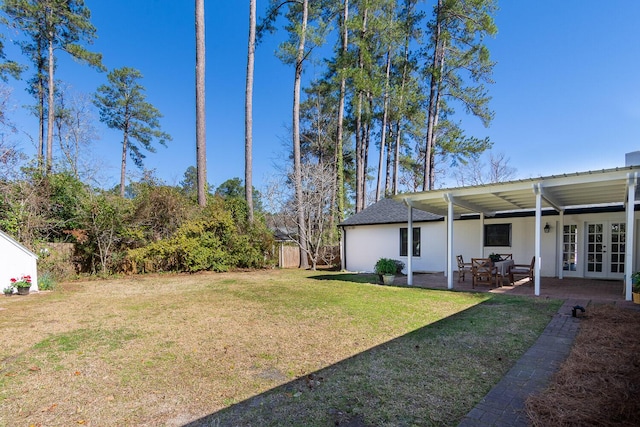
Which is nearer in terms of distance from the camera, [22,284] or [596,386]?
[596,386]

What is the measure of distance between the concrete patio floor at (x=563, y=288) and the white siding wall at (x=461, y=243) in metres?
1.09

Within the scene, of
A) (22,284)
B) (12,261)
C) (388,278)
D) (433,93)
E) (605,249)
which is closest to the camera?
(22,284)

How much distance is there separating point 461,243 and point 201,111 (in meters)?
13.1

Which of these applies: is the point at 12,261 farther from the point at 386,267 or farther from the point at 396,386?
the point at 386,267

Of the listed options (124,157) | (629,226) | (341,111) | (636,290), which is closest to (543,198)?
(629,226)

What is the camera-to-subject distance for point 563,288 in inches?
337

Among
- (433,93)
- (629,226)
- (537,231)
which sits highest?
(433,93)

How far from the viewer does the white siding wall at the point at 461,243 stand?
35.6 ft

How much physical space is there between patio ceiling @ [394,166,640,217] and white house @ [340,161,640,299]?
0.02m

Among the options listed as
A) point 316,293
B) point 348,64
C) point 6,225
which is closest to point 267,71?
point 348,64

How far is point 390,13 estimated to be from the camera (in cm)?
1905

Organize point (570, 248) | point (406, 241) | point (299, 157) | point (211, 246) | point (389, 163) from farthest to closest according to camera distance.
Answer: point (389, 163) → point (299, 157) → point (406, 241) → point (211, 246) → point (570, 248)

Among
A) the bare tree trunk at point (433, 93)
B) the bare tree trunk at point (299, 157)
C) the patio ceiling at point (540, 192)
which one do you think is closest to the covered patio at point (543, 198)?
the patio ceiling at point (540, 192)

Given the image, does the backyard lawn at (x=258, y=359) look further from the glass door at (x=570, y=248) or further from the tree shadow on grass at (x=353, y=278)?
the glass door at (x=570, y=248)
